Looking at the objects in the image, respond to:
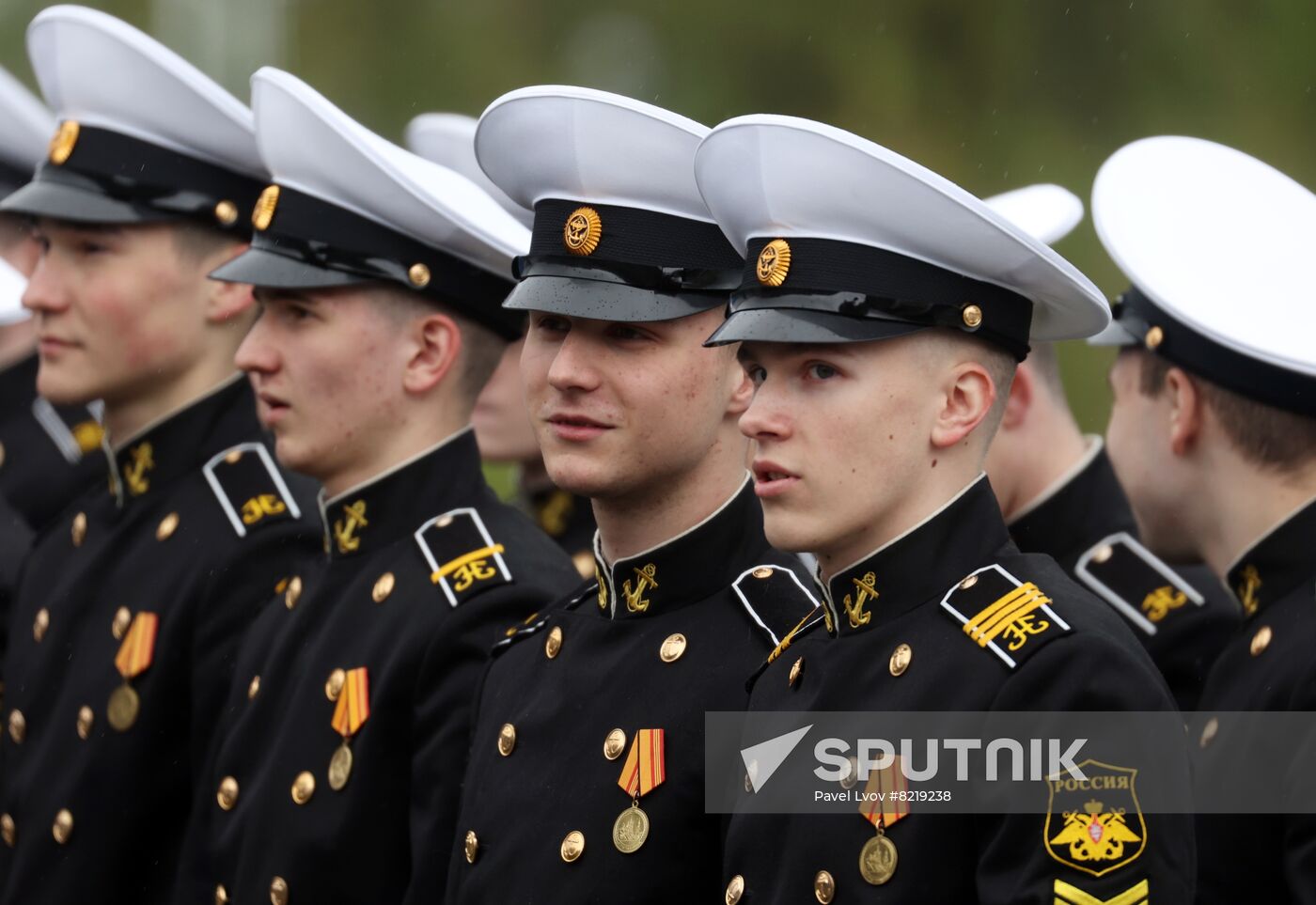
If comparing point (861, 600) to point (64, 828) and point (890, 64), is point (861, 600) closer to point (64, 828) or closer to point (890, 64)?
point (64, 828)

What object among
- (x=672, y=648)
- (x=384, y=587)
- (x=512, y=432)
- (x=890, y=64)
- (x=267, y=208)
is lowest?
(x=890, y=64)

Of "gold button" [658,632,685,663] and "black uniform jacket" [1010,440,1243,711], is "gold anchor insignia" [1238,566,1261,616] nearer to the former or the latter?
"black uniform jacket" [1010,440,1243,711]

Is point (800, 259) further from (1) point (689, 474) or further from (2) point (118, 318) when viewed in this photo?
(2) point (118, 318)

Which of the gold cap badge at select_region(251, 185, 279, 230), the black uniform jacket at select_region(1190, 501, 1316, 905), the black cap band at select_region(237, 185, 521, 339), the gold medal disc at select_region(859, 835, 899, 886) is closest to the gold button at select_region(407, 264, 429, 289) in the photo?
the black cap band at select_region(237, 185, 521, 339)

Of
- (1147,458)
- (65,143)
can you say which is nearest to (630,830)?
(1147,458)

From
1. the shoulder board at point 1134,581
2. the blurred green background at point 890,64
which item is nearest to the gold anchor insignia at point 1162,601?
the shoulder board at point 1134,581

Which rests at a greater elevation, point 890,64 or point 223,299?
point 223,299

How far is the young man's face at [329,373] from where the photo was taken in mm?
4965

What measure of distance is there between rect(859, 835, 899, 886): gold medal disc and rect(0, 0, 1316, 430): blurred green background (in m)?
8.96

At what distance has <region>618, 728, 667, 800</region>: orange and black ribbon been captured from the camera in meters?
3.93

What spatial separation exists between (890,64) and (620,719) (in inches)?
420

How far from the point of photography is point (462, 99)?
16422 mm

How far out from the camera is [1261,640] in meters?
4.48

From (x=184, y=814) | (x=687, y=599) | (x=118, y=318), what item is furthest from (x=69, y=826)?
(x=687, y=599)
